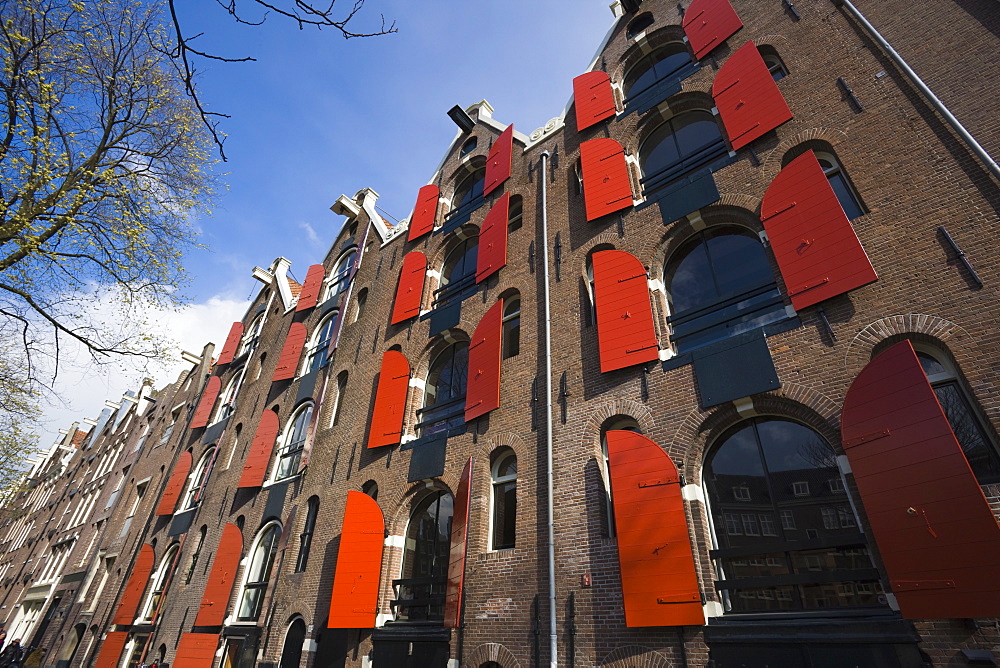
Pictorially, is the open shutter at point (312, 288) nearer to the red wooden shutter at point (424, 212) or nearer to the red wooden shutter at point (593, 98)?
the red wooden shutter at point (424, 212)

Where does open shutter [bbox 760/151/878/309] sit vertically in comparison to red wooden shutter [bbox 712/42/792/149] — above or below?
below

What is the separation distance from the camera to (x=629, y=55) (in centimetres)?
1465

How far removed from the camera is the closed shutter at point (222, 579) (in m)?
15.4

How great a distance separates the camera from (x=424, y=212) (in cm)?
1838

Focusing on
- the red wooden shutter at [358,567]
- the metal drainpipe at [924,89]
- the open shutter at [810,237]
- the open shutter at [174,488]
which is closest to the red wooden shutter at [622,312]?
the open shutter at [810,237]

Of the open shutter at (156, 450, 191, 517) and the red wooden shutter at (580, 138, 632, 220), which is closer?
the red wooden shutter at (580, 138, 632, 220)

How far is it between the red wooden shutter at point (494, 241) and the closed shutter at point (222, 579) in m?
11.6

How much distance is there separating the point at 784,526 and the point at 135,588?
77.7ft

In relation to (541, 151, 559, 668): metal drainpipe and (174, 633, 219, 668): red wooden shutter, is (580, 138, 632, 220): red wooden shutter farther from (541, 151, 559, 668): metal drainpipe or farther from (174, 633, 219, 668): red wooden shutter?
(174, 633, 219, 668): red wooden shutter

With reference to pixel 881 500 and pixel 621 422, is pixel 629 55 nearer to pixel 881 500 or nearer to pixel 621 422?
pixel 621 422

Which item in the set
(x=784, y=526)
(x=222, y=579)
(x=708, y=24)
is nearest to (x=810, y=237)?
(x=784, y=526)

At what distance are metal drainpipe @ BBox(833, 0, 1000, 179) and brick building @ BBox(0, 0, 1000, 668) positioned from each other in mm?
103

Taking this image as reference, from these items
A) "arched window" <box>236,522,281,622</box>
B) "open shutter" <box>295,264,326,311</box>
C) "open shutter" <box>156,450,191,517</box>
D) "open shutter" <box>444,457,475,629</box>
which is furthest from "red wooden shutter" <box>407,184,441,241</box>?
"open shutter" <box>156,450,191,517</box>

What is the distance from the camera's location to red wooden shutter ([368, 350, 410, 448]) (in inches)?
540
